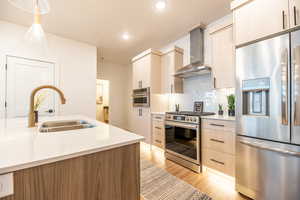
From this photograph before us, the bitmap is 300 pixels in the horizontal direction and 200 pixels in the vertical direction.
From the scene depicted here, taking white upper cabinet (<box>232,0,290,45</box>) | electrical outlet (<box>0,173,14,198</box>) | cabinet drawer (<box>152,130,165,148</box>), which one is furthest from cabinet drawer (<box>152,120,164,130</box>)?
electrical outlet (<box>0,173,14,198</box>)

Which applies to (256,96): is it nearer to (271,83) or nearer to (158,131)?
(271,83)

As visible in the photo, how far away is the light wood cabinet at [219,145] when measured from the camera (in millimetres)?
1768

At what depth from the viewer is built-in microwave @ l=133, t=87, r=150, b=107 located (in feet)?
10.8

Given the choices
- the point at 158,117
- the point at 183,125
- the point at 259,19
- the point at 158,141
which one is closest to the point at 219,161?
the point at 183,125

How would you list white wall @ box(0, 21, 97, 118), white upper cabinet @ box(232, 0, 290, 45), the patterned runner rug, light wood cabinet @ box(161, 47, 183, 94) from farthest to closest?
light wood cabinet @ box(161, 47, 183, 94), white wall @ box(0, 21, 97, 118), the patterned runner rug, white upper cabinet @ box(232, 0, 290, 45)

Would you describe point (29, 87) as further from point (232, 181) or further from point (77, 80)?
point (232, 181)

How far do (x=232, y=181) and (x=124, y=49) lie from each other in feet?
13.3

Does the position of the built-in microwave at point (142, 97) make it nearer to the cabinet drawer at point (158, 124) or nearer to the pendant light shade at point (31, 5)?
the cabinet drawer at point (158, 124)

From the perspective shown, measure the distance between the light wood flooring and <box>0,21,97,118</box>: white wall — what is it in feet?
8.21

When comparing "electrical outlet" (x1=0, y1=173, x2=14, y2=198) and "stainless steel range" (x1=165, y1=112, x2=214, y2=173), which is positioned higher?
"electrical outlet" (x1=0, y1=173, x2=14, y2=198)

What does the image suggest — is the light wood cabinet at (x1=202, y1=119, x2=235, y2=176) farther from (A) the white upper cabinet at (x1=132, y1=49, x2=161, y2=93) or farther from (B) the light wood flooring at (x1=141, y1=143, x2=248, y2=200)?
(A) the white upper cabinet at (x1=132, y1=49, x2=161, y2=93)

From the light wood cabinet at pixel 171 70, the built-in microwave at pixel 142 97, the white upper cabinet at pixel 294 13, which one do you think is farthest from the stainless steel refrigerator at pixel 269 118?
the built-in microwave at pixel 142 97

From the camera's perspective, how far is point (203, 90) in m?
2.77

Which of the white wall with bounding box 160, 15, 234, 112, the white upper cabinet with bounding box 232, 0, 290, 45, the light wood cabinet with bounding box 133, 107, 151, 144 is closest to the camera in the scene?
the white upper cabinet with bounding box 232, 0, 290, 45
